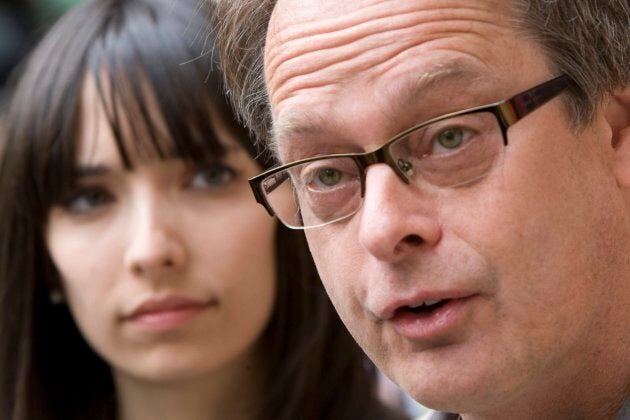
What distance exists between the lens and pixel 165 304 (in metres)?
3.46

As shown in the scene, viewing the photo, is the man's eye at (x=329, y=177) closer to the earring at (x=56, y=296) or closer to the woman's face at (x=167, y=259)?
the woman's face at (x=167, y=259)

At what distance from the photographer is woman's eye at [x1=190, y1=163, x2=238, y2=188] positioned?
139 inches

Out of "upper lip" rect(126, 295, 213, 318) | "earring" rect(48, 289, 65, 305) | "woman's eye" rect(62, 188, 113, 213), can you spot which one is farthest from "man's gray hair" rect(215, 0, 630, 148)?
"earring" rect(48, 289, 65, 305)

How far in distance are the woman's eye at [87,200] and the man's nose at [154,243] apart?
0.15 meters

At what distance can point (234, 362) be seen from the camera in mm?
3652

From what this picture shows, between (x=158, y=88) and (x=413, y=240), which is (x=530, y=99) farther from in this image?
(x=158, y=88)

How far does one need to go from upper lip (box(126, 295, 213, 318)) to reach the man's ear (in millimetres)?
1591

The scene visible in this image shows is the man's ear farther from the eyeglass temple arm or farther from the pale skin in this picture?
the pale skin

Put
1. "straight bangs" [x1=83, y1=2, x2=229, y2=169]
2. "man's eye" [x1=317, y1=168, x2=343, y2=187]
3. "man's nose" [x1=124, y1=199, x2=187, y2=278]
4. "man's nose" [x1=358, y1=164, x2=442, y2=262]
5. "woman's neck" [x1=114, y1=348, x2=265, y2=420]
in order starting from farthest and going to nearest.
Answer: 1. "woman's neck" [x1=114, y1=348, x2=265, y2=420]
2. "straight bangs" [x1=83, y1=2, x2=229, y2=169]
3. "man's nose" [x1=124, y1=199, x2=187, y2=278]
4. "man's eye" [x1=317, y1=168, x2=343, y2=187]
5. "man's nose" [x1=358, y1=164, x2=442, y2=262]

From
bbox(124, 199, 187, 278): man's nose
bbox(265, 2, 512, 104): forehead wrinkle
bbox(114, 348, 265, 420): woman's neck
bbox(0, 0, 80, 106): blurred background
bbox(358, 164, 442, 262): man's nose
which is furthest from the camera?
bbox(0, 0, 80, 106): blurred background

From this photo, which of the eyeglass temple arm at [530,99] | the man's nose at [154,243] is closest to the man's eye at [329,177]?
the eyeglass temple arm at [530,99]

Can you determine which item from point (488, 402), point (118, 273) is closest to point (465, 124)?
point (488, 402)

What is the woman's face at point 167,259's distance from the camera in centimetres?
344

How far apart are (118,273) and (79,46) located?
73cm
